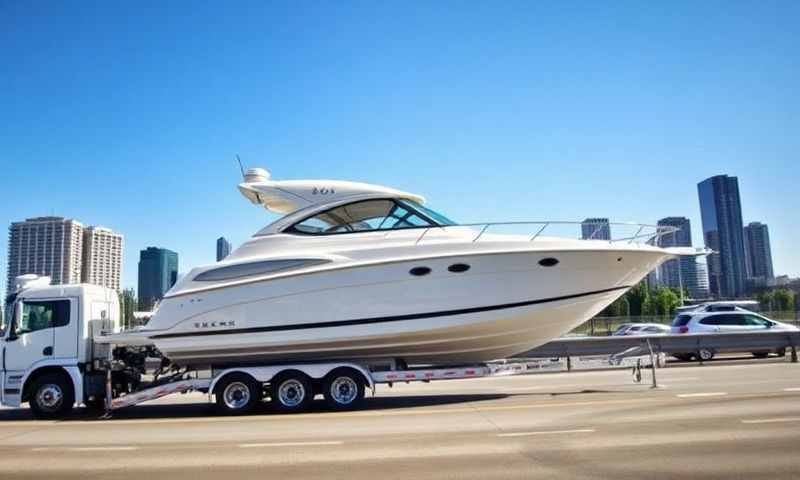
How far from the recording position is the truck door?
418 inches

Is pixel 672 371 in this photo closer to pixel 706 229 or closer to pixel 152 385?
pixel 152 385

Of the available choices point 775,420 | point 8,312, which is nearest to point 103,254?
point 8,312

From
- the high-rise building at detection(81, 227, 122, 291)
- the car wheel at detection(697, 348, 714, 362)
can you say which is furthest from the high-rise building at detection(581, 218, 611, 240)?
the high-rise building at detection(81, 227, 122, 291)

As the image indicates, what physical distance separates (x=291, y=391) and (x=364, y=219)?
3.62m

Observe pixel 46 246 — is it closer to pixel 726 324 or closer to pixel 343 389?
pixel 343 389

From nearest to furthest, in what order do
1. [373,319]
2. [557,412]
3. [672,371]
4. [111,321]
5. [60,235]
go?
1. [557,412]
2. [373,319]
3. [111,321]
4. [672,371]
5. [60,235]

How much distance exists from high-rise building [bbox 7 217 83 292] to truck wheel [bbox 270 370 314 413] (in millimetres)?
32096

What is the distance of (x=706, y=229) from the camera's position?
138000 mm

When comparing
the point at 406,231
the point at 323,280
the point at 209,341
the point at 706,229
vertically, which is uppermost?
the point at 706,229

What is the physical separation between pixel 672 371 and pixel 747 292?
114m

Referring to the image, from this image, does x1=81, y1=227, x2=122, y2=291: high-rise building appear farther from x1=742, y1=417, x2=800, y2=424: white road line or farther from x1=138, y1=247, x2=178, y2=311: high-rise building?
x1=742, y1=417, x2=800, y2=424: white road line

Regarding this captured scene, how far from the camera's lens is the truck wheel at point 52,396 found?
10.5m

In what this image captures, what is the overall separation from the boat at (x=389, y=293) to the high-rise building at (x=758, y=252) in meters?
128

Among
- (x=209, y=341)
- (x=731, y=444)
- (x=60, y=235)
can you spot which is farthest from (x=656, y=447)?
(x=60, y=235)
